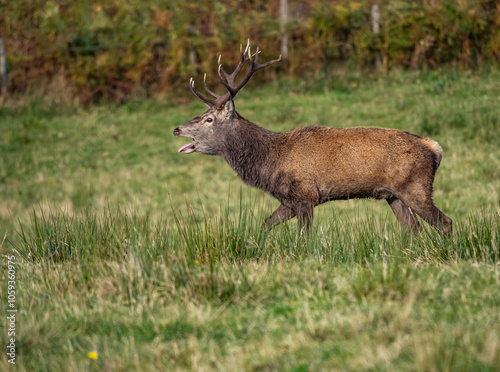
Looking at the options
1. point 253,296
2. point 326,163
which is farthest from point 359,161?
point 253,296

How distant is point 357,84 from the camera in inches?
647

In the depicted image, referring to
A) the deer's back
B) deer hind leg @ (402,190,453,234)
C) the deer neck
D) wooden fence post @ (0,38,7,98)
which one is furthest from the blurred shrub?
deer hind leg @ (402,190,453,234)

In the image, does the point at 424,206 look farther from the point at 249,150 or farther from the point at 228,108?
the point at 228,108

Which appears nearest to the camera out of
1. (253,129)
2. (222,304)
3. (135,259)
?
(222,304)

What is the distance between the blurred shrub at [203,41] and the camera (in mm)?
16219

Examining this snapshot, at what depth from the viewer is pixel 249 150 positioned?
8.40 metres

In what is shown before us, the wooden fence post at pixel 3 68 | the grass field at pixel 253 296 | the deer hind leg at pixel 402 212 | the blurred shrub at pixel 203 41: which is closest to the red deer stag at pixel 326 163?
the deer hind leg at pixel 402 212

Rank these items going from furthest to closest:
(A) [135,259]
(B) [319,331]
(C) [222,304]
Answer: (A) [135,259] < (C) [222,304] < (B) [319,331]

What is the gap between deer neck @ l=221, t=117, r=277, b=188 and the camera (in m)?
8.23

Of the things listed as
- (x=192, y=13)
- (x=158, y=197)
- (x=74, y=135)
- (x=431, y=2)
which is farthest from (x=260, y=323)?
(x=192, y=13)

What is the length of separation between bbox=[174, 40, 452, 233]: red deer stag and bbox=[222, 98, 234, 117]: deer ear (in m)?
0.01

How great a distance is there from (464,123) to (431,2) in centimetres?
491

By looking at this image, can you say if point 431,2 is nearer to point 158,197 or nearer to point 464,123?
point 464,123

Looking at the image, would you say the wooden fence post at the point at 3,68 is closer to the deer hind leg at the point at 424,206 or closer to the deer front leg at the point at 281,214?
the deer front leg at the point at 281,214
